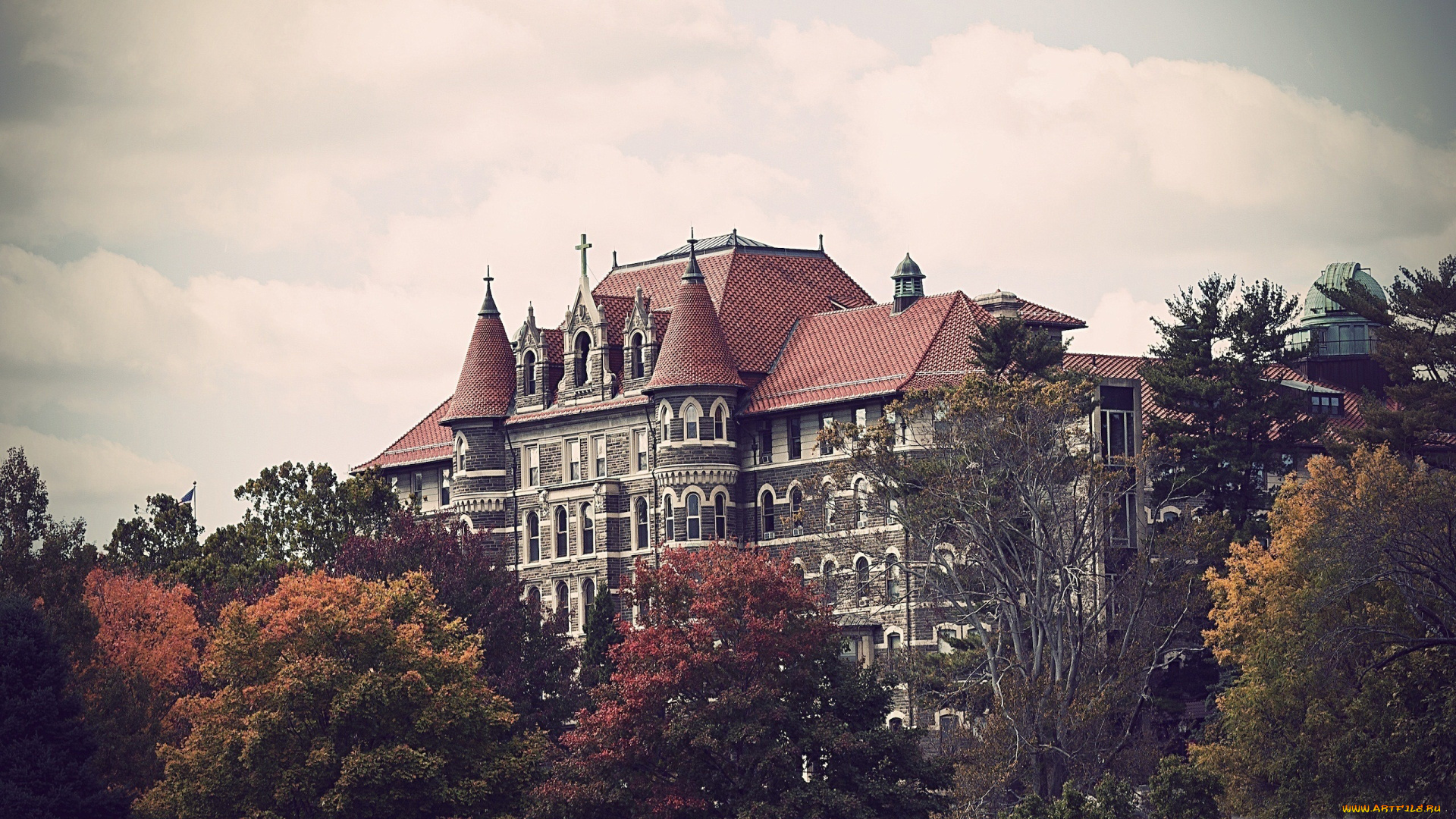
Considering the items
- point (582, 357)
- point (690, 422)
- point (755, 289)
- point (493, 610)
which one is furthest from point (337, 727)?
point (755, 289)

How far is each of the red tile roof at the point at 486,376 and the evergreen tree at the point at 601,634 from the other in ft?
60.0

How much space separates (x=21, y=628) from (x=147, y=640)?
1578cm

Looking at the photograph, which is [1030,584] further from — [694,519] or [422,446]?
[422,446]

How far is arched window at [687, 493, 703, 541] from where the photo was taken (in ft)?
328

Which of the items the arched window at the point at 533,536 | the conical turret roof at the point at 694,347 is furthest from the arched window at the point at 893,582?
the arched window at the point at 533,536

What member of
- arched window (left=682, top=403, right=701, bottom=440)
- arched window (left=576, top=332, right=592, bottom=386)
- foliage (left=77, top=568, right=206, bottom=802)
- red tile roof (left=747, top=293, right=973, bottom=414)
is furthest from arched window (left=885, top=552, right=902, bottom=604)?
foliage (left=77, top=568, right=206, bottom=802)

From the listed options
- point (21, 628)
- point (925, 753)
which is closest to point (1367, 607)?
point (925, 753)

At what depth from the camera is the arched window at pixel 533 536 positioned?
354 feet

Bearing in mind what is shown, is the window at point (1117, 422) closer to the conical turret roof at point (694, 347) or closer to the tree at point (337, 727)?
the conical turret roof at point (694, 347)

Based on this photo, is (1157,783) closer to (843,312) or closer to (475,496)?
(843,312)

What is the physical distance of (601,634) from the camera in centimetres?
8925

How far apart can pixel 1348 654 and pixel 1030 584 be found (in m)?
11.0

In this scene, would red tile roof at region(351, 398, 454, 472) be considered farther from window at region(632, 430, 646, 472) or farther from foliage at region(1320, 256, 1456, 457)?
foliage at region(1320, 256, 1456, 457)

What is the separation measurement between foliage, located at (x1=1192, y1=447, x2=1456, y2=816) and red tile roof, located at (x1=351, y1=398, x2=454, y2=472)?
45.3 m
